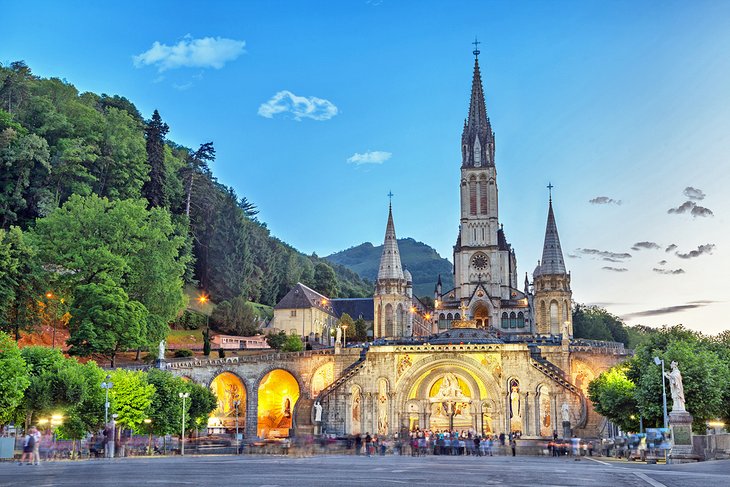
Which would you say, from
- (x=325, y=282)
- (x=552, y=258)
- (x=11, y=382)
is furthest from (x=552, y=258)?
(x=11, y=382)

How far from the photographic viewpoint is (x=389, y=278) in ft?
341

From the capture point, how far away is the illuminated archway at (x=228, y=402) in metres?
78.5

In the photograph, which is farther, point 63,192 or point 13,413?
point 63,192

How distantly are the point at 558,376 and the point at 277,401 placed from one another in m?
29.2

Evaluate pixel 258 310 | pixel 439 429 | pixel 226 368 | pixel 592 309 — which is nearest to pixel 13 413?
pixel 226 368

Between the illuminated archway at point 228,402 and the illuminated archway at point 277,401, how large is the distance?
3.63 meters

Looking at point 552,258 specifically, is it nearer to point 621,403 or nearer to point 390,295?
point 390,295

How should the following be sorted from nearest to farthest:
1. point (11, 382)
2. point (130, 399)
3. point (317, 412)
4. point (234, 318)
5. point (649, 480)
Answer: point (649, 480) → point (11, 382) → point (130, 399) → point (317, 412) → point (234, 318)

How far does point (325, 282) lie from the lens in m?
Answer: 147

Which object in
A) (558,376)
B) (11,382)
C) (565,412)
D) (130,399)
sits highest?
(558,376)

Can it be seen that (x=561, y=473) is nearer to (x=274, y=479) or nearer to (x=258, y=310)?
(x=274, y=479)

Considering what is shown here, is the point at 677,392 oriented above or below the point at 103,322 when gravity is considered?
A: below

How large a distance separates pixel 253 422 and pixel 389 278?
32.1 m

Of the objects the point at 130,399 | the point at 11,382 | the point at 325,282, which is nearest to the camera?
the point at 11,382
